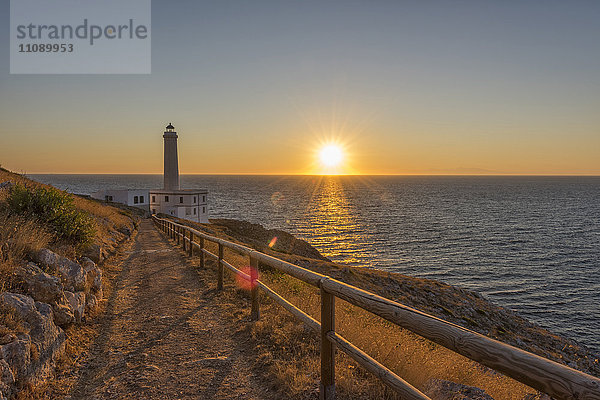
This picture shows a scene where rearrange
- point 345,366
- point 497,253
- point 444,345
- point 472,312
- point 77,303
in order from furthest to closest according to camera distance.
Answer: point 497,253 < point 472,312 < point 77,303 < point 345,366 < point 444,345

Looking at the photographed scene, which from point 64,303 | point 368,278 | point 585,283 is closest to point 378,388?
Answer: point 64,303

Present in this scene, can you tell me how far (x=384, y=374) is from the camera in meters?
3.22

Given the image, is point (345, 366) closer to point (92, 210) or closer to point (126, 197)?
point (92, 210)

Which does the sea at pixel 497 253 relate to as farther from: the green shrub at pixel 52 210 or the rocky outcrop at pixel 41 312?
the rocky outcrop at pixel 41 312

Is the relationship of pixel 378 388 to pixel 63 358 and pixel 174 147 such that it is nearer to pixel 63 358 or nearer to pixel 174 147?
pixel 63 358

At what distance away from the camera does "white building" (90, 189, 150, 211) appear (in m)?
65.8

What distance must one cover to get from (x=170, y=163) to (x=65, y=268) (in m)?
63.5

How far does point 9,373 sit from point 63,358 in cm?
142

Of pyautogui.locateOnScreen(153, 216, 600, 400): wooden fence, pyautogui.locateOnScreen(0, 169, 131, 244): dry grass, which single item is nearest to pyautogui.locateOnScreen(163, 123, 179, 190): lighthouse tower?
pyautogui.locateOnScreen(0, 169, 131, 244): dry grass

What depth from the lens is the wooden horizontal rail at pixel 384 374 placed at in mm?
2889

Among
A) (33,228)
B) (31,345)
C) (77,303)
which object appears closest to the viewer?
(31,345)

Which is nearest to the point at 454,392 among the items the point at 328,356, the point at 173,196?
the point at 328,356

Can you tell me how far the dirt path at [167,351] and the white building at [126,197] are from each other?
203ft

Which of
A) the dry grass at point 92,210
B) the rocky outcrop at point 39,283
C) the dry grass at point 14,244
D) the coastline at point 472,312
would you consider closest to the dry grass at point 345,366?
the rocky outcrop at point 39,283
